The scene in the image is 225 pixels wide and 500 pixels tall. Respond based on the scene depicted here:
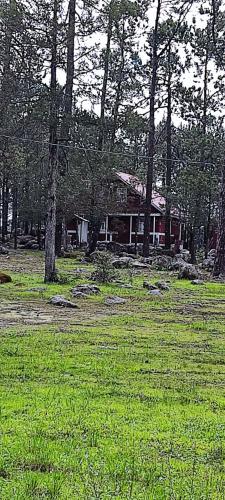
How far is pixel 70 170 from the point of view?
73.0 feet

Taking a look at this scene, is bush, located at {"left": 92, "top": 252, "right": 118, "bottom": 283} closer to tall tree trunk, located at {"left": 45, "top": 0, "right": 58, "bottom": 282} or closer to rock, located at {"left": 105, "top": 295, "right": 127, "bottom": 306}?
tall tree trunk, located at {"left": 45, "top": 0, "right": 58, "bottom": 282}

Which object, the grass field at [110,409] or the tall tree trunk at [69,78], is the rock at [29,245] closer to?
the tall tree trunk at [69,78]

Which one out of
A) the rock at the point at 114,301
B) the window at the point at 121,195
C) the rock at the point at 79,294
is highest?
the window at the point at 121,195

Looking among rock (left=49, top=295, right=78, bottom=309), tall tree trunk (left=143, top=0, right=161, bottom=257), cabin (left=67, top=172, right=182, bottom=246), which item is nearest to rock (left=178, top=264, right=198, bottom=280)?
rock (left=49, top=295, right=78, bottom=309)

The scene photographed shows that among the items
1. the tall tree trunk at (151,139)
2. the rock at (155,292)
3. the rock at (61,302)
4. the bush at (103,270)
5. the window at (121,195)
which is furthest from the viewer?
the tall tree trunk at (151,139)

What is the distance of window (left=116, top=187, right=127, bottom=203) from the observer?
30.1 metres

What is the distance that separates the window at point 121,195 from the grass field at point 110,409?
20.6 meters

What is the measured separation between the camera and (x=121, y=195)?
3128 centimetres

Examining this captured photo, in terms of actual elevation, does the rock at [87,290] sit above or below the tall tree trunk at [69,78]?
below


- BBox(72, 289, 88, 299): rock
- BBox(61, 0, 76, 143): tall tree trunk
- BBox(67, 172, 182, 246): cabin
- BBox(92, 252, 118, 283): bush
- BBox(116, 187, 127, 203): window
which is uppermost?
BBox(61, 0, 76, 143): tall tree trunk

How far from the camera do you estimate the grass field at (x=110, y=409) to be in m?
3.24

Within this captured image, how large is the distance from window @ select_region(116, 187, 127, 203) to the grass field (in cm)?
2059

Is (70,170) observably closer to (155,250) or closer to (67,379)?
(155,250)

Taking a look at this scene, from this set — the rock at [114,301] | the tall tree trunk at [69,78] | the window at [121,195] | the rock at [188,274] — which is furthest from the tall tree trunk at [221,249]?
the window at [121,195]
